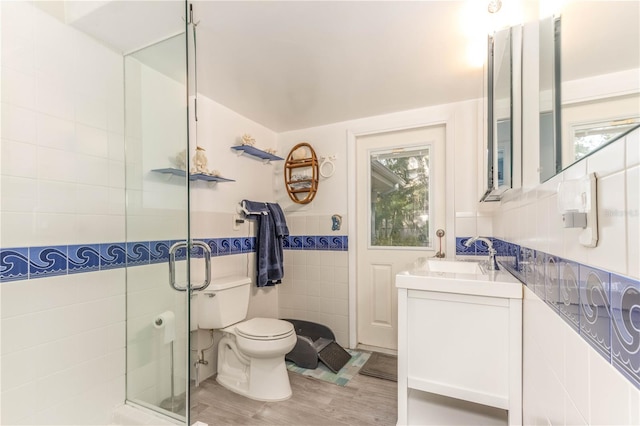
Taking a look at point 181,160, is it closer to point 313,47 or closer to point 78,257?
point 78,257

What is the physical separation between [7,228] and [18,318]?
1.18 feet

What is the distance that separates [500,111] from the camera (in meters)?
1.48

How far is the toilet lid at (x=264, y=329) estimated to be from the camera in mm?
1905

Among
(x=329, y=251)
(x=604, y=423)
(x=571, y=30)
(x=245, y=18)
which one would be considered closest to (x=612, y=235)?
(x=604, y=423)

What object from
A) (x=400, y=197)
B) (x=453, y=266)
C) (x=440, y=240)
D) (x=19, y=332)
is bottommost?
(x=19, y=332)

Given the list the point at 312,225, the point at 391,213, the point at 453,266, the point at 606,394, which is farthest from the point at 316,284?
the point at 606,394

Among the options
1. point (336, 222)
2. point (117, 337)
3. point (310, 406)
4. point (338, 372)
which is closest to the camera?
point (117, 337)

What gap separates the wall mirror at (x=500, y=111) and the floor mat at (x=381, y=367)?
144 centimetres

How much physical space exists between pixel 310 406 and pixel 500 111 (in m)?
1.95

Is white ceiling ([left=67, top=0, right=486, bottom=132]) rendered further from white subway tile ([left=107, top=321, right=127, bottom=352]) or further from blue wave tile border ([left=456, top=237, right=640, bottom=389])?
white subway tile ([left=107, top=321, right=127, bottom=352])

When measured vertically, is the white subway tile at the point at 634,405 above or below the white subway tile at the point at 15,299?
above

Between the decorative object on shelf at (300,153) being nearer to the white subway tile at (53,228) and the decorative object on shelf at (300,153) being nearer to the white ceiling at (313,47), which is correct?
the white ceiling at (313,47)

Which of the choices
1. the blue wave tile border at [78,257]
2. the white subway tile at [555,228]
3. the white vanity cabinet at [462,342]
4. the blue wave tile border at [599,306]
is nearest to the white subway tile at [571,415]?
the blue wave tile border at [599,306]

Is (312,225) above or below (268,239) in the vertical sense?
above
